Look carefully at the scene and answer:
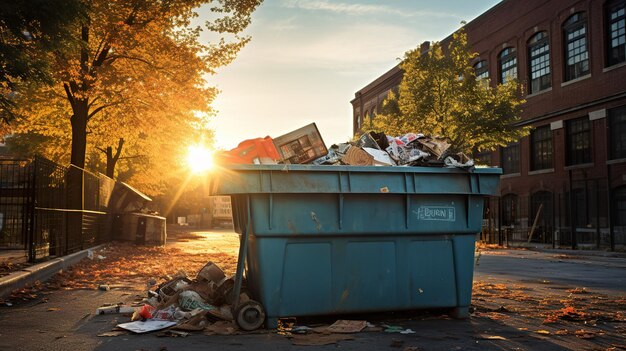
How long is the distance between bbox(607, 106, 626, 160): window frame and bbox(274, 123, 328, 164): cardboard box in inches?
864

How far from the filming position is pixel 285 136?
6.59m

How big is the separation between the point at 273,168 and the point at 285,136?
2.45 feet

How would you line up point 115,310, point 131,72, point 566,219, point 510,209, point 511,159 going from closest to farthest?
point 115,310 → point 131,72 → point 566,219 → point 510,209 → point 511,159

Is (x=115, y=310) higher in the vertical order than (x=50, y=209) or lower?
lower

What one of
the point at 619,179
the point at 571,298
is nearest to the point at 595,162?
the point at 619,179

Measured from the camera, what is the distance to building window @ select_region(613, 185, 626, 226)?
2393 centimetres

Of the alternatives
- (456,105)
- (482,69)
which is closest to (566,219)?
(456,105)

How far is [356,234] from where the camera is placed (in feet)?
20.2

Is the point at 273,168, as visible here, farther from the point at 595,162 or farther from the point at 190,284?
the point at 595,162

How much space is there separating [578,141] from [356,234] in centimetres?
2495

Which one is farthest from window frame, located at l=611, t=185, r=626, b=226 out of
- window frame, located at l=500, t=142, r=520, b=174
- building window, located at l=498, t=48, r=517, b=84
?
building window, located at l=498, t=48, r=517, b=84

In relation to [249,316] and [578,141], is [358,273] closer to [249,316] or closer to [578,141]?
[249,316]

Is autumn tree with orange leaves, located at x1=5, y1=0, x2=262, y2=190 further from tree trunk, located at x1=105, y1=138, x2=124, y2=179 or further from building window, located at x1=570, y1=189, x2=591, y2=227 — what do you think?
building window, located at x1=570, y1=189, x2=591, y2=227

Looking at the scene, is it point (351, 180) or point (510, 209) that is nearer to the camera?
point (351, 180)
